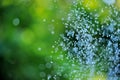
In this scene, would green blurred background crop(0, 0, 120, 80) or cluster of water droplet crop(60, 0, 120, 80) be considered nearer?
cluster of water droplet crop(60, 0, 120, 80)

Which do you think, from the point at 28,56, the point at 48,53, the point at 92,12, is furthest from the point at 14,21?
the point at 92,12

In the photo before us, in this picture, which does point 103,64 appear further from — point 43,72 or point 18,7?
point 18,7

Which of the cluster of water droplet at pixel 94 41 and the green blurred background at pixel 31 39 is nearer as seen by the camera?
the cluster of water droplet at pixel 94 41

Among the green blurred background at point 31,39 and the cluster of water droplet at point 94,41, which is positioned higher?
the green blurred background at point 31,39

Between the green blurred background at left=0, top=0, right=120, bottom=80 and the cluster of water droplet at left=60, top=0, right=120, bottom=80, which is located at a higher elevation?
the green blurred background at left=0, top=0, right=120, bottom=80
